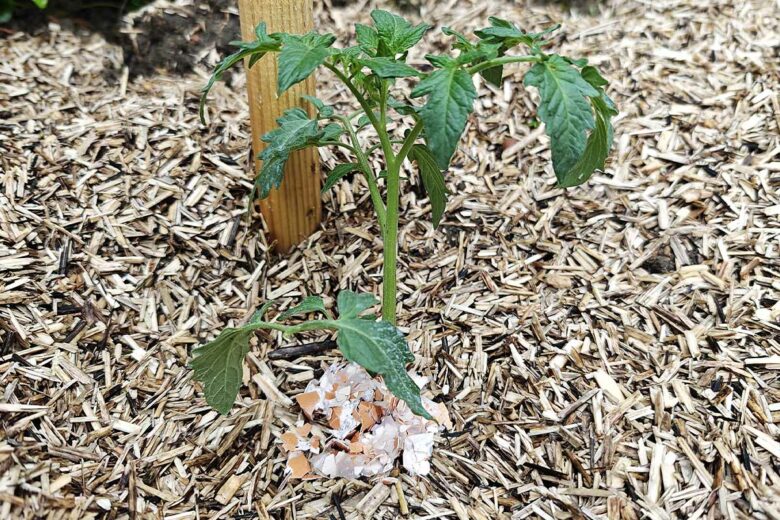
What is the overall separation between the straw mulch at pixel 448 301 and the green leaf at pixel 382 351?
372mm

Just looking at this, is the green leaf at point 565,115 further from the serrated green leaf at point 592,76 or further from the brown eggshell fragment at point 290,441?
the brown eggshell fragment at point 290,441

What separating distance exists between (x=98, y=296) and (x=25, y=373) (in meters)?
0.31

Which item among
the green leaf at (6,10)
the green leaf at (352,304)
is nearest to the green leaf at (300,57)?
the green leaf at (352,304)

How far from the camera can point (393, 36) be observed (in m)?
1.70

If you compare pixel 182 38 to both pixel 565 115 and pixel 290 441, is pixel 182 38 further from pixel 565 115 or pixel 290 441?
pixel 565 115

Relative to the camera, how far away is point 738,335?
204cm

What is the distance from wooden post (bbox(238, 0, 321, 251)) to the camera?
80.4 inches

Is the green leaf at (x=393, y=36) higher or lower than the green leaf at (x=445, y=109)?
higher

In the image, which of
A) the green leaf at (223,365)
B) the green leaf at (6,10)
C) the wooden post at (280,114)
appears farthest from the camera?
the green leaf at (6,10)

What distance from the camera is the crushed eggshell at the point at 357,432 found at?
181 centimetres

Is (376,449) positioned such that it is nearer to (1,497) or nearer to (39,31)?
(1,497)

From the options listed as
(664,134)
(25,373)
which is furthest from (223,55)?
(664,134)

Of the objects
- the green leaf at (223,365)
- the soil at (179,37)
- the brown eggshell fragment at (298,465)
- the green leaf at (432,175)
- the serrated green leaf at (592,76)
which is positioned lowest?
the brown eggshell fragment at (298,465)

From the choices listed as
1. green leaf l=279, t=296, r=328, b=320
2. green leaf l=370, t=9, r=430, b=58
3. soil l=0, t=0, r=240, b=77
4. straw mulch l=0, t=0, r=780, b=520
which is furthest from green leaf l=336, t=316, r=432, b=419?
soil l=0, t=0, r=240, b=77
